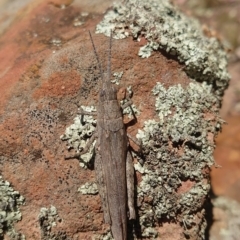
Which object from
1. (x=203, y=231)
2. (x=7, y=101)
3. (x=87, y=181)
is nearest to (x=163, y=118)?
(x=87, y=181)

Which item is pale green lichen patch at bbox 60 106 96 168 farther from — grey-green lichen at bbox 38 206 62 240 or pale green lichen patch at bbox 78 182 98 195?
grey-green lichen at bbox 38 206 62 240

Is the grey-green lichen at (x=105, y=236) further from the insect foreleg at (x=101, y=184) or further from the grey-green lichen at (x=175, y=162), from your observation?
the grey-green lichen at (x=175, y=162)

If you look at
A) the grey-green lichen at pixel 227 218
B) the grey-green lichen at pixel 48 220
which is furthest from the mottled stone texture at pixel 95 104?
the grey-green lichen at pixel 227 218

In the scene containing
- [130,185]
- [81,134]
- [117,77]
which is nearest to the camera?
[130,185]

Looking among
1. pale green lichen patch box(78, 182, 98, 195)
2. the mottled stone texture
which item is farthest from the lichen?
pale green lichen patch box(78, 182, 98, 195)

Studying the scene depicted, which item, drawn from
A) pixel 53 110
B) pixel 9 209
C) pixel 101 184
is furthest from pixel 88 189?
pixel 53 110

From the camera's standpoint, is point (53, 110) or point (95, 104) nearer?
point (53, 110)

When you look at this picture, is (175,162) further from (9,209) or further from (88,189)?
(9,209)
